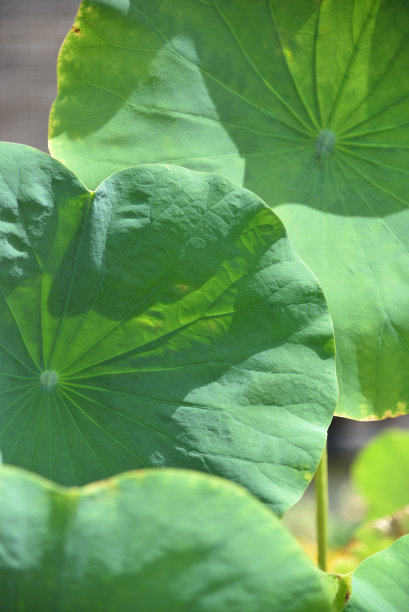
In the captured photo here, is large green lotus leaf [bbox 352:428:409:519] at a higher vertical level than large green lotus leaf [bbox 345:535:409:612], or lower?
higher

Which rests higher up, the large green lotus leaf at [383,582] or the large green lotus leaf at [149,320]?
the large green lotus leaf at [149,320]

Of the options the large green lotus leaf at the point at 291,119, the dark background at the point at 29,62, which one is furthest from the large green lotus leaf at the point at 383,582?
the dark background at the point at 29,62

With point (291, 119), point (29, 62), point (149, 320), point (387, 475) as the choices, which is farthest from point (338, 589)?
point (29, 62)

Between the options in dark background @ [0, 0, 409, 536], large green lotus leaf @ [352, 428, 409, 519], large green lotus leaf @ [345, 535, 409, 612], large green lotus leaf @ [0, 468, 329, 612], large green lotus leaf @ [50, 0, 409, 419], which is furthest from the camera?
dark background @ [0, 0, 409, 536]

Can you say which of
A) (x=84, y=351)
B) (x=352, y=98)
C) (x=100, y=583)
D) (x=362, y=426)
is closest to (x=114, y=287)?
(x=84, y=351)

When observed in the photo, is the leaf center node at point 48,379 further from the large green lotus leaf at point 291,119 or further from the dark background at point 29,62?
the dark background at point 29,62

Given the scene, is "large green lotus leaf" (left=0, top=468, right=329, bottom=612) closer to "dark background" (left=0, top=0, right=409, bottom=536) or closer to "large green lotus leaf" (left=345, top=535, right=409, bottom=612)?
"large green lotus leaf" (left=345, top=535, right=409, bottom=612)

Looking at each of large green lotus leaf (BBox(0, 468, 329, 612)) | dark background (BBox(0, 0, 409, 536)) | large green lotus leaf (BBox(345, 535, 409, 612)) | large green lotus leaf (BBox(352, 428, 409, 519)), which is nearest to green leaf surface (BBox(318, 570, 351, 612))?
large green lotus leaf (BBox(345, 535, 409, 612))
